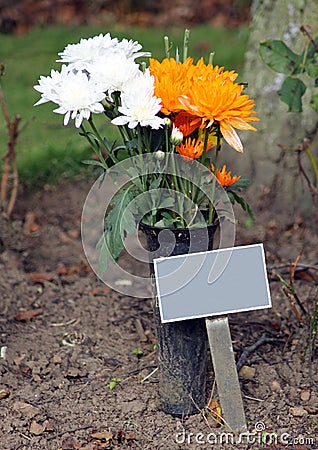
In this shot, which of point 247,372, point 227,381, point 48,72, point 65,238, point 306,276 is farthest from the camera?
point 48,72

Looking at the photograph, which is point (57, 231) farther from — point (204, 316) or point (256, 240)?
point (204, 316)

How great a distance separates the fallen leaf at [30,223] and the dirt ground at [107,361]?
0.05 metres

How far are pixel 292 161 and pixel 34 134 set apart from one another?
1731 millimetres

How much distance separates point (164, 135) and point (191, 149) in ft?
0.39

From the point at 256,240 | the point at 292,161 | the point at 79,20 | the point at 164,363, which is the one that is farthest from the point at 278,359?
the point at 79,20

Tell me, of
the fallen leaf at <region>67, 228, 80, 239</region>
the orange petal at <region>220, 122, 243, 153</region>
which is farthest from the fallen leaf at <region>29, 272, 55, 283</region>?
the orange petal at <region>220, 122, 243, 153</region>

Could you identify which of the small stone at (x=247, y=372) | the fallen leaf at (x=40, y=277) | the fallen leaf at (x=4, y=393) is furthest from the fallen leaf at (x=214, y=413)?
the fallen leaf at (x=40, y=277)

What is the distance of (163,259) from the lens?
6.75 ft

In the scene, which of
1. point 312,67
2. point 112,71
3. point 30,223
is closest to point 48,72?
point 30,223

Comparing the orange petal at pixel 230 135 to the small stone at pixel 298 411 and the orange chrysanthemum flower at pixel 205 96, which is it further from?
the small stone at pixel 298 411

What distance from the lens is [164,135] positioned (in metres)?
2.14

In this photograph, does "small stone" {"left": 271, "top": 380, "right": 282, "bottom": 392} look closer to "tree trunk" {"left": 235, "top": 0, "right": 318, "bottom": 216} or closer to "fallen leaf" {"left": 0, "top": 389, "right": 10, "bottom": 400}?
"fallen leaf" {"left": 0, "top": 389, "right": 10, "bottom": 400}

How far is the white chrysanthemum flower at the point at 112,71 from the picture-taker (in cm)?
197

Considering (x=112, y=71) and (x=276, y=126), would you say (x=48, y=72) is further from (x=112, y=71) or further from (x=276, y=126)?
(x=112, y=71)
